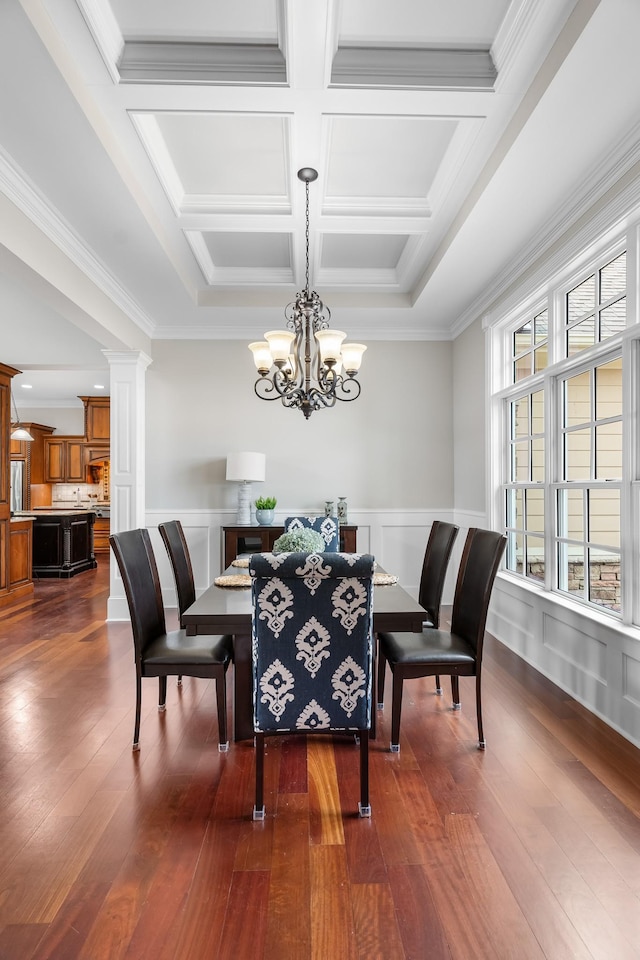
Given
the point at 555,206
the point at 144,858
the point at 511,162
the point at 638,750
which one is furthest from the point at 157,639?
the point at 555,206

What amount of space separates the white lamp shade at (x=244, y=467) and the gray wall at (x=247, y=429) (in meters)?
0.48

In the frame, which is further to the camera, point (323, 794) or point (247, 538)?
point (247, 538)

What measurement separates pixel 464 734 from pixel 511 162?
2.80 metres

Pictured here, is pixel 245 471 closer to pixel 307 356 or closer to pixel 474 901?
pixel 307 356

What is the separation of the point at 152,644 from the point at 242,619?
0.65 metres

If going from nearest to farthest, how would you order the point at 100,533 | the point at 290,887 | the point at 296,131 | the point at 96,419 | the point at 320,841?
the point at 290,887
the point at 320,841
the point at 296,131
the point at 96,419
the point at 100,533

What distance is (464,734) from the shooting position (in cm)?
282

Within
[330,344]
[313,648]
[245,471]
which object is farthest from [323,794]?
[245,471]

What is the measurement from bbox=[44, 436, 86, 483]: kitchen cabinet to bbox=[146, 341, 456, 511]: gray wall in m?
5.78

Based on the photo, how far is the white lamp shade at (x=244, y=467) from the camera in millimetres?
5281

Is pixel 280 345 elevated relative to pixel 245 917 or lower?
elevated

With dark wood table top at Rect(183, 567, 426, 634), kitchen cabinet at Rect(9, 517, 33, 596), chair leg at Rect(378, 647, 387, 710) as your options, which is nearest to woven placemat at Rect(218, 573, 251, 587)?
dark wood table top at Rect(183, 567, 426, 634)

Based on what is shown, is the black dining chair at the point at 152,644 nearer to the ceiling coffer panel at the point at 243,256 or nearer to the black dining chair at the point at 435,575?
the black dining chair at the point at 435,575

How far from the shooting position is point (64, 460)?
10.9 meters
